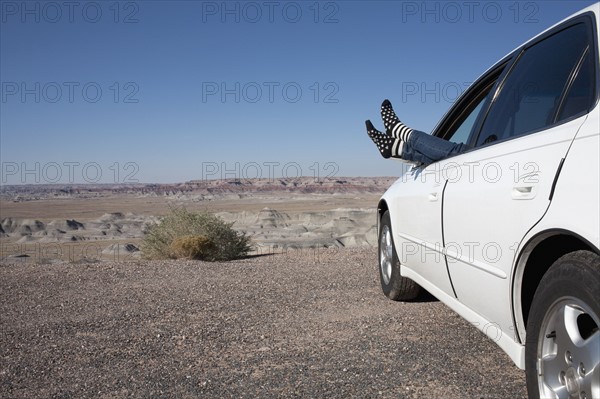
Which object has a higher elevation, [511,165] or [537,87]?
[537,87]

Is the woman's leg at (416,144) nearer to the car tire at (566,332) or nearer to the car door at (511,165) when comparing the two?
the car door at (511,165)

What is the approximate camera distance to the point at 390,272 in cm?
558

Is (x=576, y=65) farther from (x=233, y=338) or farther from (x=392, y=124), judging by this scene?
(x=233, y=338)

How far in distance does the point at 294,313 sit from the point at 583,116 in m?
3.56

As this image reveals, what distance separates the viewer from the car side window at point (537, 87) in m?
2.80

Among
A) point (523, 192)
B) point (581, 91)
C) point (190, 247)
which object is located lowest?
point (190, 247)

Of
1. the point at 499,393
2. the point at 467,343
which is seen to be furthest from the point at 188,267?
the point at 499,393

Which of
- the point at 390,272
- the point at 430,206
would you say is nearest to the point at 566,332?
the point at 430,206

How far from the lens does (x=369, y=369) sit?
3674 millimetres

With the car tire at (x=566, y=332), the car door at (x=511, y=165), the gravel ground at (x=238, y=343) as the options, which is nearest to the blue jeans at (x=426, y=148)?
the car door at (x=511, y=165)

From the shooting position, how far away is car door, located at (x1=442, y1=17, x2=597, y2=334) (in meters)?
2.52

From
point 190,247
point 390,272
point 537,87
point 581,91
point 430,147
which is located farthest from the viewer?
point 190,247

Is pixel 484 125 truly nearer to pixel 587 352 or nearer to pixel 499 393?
pixel 499 393

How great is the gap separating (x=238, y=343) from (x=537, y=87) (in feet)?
9.11
